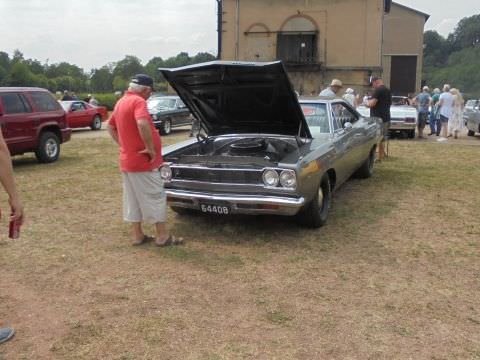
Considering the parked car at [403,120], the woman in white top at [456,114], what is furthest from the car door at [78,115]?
the woman in white top at [456,114]

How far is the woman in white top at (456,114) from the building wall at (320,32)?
12486 millimetres

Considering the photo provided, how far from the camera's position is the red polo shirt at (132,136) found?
15.6 feet

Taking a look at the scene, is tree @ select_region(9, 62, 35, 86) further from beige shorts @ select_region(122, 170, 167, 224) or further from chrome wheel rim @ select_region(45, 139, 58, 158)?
beige shorts @ select_region(122, 170, 167, 224)

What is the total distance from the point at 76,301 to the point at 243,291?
130cm

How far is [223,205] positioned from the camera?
5102 mm

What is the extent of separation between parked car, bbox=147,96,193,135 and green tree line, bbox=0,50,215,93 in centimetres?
3150

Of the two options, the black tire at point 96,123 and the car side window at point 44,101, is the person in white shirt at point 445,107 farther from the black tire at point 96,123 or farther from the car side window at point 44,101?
the black tire at point 96,123

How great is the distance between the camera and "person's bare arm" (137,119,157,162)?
15.2ft

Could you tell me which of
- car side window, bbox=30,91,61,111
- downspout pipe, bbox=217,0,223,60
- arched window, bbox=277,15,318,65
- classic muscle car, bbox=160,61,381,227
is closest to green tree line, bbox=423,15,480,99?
arched window, bbox=277,15,318,65

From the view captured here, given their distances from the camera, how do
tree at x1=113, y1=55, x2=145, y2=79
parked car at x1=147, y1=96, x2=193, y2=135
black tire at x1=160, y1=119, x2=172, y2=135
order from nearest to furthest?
Result: parked car at x1=147, y1=96, x2=193, y2=135 → black tire at x1=160, y1=119, x2=172, y2=135 → tree at x1=113, y1=55, x2=145, y2=79

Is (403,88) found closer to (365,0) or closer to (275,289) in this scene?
(365,0)

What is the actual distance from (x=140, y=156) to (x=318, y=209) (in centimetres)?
202

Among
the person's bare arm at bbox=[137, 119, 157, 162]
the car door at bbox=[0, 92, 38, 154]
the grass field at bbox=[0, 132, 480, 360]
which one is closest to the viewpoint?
the grass field at bbox=[0, 132, 480, 360]

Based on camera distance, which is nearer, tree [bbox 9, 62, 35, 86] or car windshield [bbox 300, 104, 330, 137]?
car windshield [bbox 300, 104, 330, 137]
